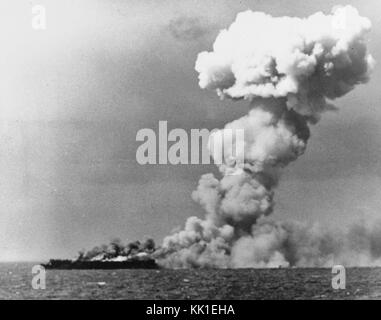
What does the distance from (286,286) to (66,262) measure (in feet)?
280
